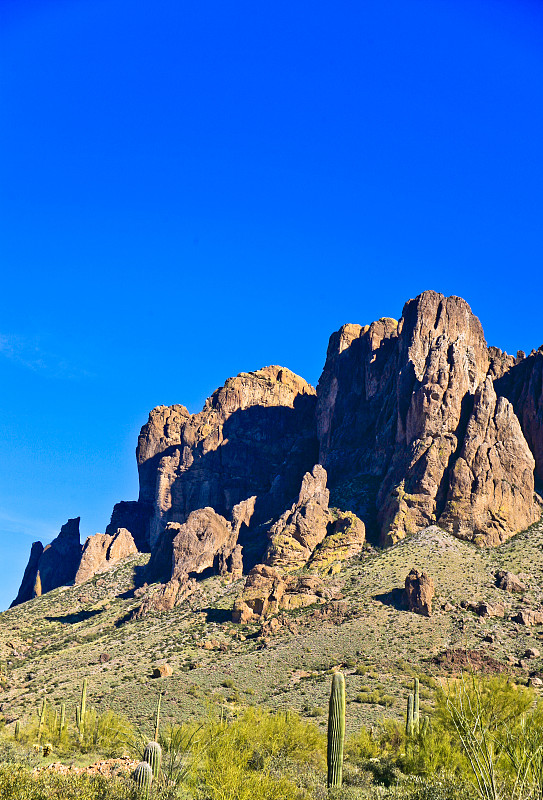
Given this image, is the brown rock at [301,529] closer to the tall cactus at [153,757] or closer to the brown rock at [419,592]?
the brown rock at [419,592]

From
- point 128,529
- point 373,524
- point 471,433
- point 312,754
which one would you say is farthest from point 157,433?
point 312,754

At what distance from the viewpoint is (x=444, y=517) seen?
88.8 m

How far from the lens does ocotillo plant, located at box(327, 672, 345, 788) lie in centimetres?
Result: 2816

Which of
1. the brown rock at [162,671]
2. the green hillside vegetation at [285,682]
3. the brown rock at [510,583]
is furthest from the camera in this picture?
the brown rock at [510,583]

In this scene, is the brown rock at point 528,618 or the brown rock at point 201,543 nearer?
the brown rock at point 528,618

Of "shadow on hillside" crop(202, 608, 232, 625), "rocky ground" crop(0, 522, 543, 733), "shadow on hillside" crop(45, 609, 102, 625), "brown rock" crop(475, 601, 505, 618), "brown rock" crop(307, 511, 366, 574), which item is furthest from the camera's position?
"shadow on hillside" crop(45, 609, 102, 625)

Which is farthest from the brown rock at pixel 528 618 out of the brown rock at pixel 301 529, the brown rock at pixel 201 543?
the brown rock at pixel 201 543

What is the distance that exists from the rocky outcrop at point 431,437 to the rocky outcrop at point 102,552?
40081 millimetres

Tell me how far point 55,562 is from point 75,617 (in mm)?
41546

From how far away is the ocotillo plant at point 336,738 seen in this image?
28.2 metres

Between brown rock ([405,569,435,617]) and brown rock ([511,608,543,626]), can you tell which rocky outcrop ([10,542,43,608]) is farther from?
brown rock ([511,608,543,626])

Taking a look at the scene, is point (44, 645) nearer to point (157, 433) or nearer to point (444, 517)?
point (444, 517)

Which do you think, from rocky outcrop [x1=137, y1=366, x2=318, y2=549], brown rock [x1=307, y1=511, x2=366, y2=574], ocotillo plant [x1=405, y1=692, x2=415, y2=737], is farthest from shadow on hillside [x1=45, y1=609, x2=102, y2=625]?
ocotillo plant [x1=405, y1=692, x2=415, y2=737]

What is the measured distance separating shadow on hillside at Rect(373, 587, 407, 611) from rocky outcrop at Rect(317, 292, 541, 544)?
1256cm
